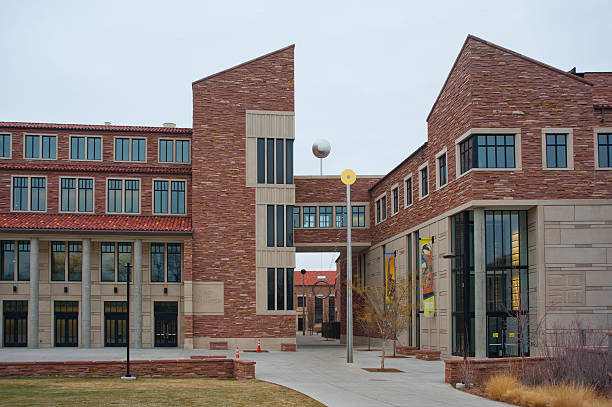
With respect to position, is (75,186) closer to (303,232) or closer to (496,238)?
(303,232)

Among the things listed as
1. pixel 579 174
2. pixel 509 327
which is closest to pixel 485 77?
pixel 579 174

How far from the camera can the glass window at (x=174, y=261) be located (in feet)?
162

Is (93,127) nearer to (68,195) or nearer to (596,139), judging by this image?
(68,195)

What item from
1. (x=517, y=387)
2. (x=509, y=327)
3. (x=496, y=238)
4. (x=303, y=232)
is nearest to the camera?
(x=517, y=387)

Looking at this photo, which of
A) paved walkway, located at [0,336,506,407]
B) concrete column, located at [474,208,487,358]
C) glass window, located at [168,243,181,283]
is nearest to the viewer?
paved walkway, located at [0,336,506,407]

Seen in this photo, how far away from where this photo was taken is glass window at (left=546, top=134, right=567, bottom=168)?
3466cm

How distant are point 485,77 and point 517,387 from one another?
1806cm

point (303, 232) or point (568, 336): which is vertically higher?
point (303, 232)

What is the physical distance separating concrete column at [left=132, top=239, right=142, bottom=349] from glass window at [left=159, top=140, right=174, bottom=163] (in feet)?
23.5

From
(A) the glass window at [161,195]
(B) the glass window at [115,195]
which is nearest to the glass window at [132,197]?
(B) the glass window at [115,195]

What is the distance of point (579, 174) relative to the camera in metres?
34.4

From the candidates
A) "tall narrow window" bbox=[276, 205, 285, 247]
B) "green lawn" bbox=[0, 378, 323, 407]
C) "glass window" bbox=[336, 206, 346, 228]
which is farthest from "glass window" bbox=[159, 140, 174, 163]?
"green lawn" bbox=[0, 378, 323, 407]

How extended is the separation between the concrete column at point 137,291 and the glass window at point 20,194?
26.7 ft

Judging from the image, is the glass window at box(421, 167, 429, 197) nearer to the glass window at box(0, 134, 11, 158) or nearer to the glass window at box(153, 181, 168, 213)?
the glass window at box(153, 181, 168, 213)
